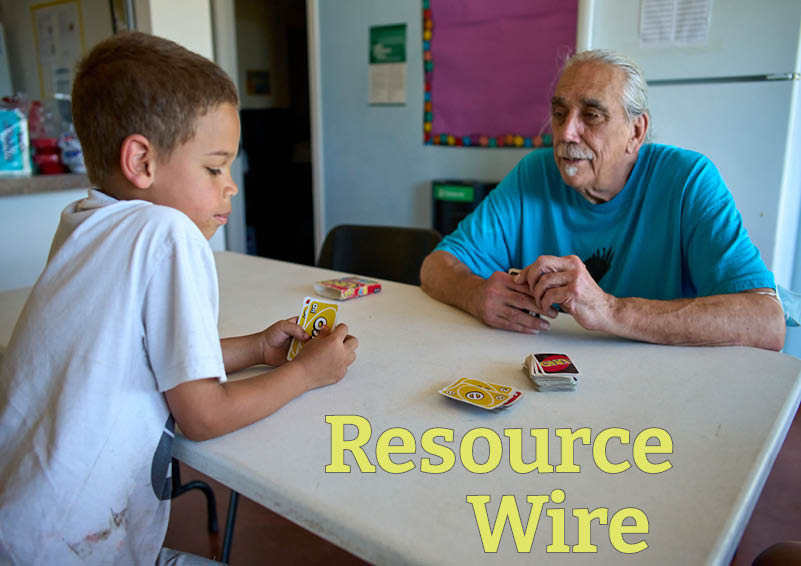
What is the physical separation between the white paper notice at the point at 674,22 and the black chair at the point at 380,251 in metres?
1.25

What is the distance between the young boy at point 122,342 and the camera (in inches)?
29.8

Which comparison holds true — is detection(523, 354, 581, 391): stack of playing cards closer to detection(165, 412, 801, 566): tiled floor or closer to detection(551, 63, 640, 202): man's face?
detection(551, 63, 640, 202): man's face

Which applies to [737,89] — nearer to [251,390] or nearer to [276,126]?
[251,390]

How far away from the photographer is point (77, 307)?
778mm

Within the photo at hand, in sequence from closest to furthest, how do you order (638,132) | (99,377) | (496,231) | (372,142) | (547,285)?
(99,377), (547,285), (638,132), (496,231), (372,142)

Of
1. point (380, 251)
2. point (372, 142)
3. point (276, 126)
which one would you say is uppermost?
point (276, 126)

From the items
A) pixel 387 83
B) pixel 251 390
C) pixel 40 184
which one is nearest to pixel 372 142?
pixel 387 83

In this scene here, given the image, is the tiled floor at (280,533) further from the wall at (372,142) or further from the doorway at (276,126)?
the doorway at (276,126)

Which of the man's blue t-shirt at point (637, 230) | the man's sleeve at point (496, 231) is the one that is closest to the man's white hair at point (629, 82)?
the man's blue t-shirt at point (637, 230)

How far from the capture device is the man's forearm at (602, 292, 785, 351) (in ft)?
3.81

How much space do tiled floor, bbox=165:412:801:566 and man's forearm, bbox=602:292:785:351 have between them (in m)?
0.84

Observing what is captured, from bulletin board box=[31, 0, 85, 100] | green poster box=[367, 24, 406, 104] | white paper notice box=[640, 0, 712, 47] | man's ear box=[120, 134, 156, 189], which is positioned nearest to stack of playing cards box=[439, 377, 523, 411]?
man's ear box=[120, 134, 156, 189]

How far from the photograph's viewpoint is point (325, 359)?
97cm

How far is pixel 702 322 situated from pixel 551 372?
1.28 ft
